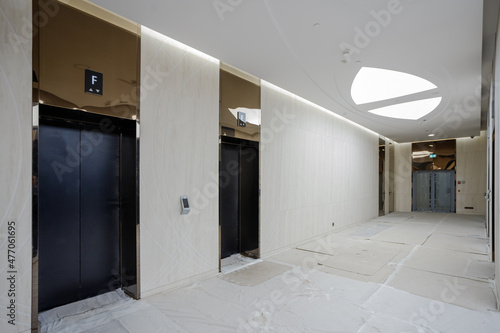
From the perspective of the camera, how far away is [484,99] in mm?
7223

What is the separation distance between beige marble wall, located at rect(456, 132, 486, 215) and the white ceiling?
9.38 m

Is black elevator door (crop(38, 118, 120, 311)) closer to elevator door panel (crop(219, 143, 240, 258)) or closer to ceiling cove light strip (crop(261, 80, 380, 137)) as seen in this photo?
elevator door panel (crop(219, 143, 240, 258))

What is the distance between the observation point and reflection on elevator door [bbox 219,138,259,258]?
5.66m

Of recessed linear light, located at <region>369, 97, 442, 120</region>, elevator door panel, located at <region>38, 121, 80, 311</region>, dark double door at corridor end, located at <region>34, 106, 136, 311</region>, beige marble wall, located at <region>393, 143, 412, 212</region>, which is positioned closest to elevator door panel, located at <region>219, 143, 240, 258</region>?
dark double door at corridor end, located at <region>34, 106, 136, 311</region>

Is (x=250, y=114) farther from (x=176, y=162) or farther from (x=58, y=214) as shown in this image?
(x=58, y=214)

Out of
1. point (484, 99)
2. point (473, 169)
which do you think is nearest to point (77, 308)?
point (484, 99)

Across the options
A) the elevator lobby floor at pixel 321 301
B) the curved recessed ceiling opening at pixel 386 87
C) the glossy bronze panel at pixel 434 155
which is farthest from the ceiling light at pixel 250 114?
the glossy bronze panel at pixel 434 155

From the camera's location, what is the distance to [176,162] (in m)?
4.27

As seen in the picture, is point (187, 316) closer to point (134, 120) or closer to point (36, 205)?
point (36, 205)

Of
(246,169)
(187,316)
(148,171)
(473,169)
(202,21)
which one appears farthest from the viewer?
(473,169)

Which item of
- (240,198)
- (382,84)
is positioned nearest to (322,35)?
(240,198)

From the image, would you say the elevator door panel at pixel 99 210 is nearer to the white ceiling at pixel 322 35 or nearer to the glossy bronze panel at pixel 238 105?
the white ceiling at pixel 322 35

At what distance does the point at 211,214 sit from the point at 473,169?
568 inches

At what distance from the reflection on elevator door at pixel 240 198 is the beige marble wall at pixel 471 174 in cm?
1297
